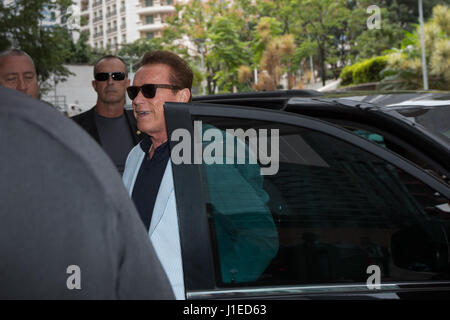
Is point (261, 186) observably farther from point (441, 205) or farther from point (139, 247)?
point (139, 247)

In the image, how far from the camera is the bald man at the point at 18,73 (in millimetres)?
3539

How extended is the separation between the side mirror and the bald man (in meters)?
2.69

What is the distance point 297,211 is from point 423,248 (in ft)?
1.38

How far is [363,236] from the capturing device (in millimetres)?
1702

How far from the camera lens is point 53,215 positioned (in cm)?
62

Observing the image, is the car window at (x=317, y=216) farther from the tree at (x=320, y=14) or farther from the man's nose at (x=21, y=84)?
the tree at (x=320, y=14)

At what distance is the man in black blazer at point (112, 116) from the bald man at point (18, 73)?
14.2 inches

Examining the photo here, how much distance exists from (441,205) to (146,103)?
1.16m

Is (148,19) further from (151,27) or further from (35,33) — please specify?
(35,33)

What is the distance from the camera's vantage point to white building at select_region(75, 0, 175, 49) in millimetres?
53750

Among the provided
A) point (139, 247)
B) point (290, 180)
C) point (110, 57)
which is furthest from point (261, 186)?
point (110, 57)

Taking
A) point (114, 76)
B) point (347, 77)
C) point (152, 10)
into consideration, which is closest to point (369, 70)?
point (347, 77)

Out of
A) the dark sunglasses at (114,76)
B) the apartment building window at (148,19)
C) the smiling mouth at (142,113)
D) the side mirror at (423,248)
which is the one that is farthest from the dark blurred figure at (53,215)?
the apartment building window at (148,19)

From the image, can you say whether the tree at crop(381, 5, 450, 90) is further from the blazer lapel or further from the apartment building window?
the apartment building window
